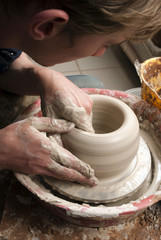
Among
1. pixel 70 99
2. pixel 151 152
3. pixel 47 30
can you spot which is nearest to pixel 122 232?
pixel 151 152

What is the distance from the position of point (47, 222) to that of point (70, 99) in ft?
1.75

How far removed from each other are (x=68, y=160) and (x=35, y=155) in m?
0.13

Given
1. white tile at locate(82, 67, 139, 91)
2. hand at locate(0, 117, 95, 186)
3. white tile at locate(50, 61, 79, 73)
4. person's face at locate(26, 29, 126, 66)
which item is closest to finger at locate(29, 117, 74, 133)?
hand at locate(0, 117, 95, 186)

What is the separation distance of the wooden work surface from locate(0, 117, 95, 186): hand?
0.63 ft

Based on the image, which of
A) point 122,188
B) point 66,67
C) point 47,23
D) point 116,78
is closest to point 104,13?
point 47,23

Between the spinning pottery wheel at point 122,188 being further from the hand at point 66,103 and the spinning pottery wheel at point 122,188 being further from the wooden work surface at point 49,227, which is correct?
the hand at point 66,103

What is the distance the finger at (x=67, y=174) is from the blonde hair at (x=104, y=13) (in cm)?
51

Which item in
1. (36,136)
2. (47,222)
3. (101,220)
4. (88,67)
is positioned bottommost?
(88,67)

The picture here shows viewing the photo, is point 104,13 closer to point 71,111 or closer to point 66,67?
point 71,111

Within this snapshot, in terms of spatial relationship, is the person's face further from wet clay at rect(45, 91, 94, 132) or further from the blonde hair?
wet clay at rect(45, 91, 94, 132)

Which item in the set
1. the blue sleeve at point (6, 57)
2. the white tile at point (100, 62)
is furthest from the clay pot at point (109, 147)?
the white tile at point (100, 62)

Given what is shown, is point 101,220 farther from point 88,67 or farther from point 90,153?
point 88,67

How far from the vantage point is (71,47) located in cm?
94

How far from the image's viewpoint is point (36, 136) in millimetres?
928
